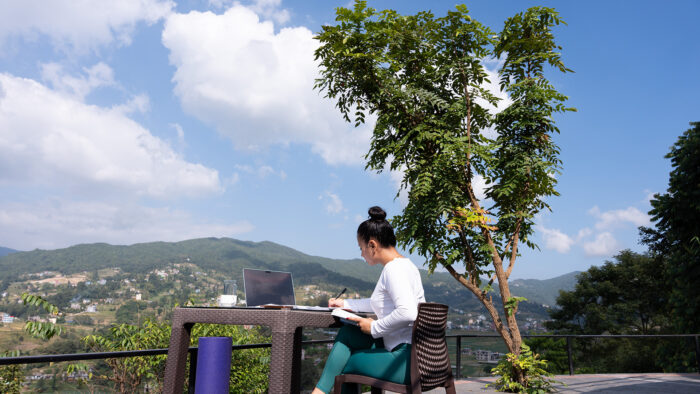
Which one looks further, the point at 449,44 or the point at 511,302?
the point at 449,44

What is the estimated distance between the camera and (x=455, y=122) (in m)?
5.95

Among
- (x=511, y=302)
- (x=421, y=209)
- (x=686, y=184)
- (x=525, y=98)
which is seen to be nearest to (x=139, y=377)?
(x=421, y=209)

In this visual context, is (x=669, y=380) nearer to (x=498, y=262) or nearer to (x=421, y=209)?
(x=498, y=262)

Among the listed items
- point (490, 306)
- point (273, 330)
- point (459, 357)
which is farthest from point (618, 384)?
point (273, 330)

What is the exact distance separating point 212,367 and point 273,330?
2.19 feet

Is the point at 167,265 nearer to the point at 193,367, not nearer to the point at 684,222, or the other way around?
the point at 684,222

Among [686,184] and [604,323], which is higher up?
[686,184]

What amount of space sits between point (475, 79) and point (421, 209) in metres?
1.83

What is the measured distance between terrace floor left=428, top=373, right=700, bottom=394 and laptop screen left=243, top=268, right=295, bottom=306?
3.18 meters

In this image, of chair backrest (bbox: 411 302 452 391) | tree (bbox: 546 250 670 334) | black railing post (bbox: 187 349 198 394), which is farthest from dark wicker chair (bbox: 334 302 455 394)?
tree (bbox: 546 250 670 334)

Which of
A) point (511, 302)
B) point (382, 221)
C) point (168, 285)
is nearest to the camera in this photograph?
point (382, 221)

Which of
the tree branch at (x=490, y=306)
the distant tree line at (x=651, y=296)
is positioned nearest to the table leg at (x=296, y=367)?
the tree branch at (x=490, y=306)

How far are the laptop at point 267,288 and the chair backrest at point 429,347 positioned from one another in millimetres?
630

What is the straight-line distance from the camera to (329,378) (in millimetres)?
2078
